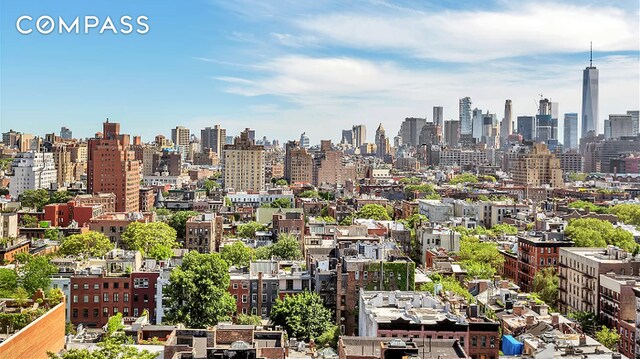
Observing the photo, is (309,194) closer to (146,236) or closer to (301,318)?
(146,236)

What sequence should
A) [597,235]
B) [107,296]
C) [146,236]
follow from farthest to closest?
1. [146,236]
2. [597,235]
3. [107,296]

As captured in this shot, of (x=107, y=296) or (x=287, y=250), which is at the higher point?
(x=287, y=250)

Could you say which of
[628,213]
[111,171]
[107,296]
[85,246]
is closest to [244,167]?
[111,171]

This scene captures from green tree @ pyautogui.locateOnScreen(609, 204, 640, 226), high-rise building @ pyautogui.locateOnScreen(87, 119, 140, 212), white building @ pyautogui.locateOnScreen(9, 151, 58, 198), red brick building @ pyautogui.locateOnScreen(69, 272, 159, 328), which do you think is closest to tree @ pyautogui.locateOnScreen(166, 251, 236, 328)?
red brick building @ pyautogui.locateOnScreen(69, 272, 159, 328)

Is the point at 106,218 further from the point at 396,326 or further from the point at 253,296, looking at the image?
the point at 396,326

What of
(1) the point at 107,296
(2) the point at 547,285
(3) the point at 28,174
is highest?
(3) the point at 28,174

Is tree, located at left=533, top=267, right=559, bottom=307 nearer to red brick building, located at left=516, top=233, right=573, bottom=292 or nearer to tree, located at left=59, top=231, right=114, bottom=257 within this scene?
red brick building, located at left=516, top=233, right=573, bottom=292

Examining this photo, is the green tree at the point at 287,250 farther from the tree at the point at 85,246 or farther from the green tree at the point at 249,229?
the green tree at the point at 249,229
